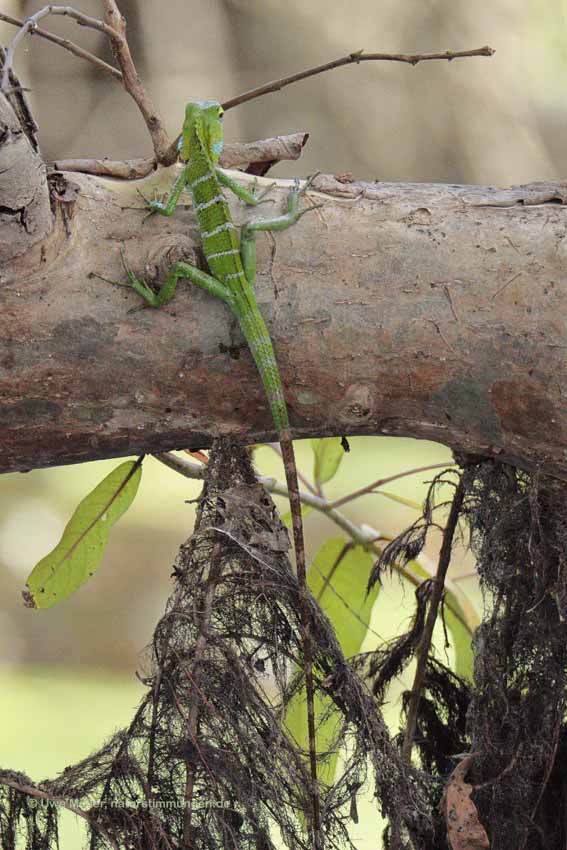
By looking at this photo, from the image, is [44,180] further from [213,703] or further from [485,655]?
[485,655]

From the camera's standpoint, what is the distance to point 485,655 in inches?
80.0

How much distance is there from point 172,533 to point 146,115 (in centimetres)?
570

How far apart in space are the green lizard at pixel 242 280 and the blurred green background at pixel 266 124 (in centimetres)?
425

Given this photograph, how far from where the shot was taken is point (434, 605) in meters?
2.19

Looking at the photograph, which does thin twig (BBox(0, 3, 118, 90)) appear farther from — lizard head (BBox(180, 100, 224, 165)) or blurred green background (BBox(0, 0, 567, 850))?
blurred green background (BBox(0, 0, 567, 850))

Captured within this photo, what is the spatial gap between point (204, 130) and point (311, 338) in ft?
2.79

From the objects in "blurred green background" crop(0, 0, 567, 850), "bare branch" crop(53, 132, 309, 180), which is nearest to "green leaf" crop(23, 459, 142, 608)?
"bare branch" crop(53, 132, 309, 180)

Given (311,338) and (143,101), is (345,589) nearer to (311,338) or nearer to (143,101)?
(311,338)

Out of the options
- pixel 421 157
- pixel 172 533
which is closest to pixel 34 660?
pixel 172 533

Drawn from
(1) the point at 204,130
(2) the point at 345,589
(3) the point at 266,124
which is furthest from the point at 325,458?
(3) the point at 266,124

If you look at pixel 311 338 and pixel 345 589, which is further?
pixel 345 589

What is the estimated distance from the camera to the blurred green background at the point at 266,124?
640cm

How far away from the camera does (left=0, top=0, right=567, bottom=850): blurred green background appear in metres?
6.40

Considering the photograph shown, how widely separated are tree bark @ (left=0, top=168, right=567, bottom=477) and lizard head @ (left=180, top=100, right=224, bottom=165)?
41 centimetres
